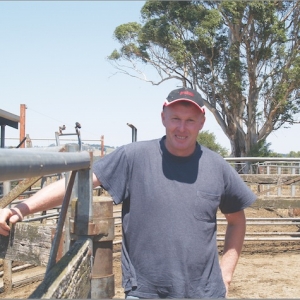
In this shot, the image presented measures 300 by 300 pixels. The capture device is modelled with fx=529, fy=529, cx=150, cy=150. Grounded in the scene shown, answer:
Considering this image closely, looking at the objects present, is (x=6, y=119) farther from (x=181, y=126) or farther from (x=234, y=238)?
(x=181, y=126)

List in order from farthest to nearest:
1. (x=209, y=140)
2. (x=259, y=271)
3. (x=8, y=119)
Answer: (x=209, y=140), (x=8, y=119), (x=259, y=271)

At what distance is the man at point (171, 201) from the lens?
2352mm

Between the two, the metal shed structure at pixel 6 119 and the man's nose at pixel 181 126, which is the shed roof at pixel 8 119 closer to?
the metal shed structure at pixel 6 119

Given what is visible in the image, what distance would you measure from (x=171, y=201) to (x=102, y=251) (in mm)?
515

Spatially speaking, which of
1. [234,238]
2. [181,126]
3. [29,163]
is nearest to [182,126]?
[181,126]

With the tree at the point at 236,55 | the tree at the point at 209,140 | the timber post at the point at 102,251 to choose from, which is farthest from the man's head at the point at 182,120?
the tree at the point at 209,140

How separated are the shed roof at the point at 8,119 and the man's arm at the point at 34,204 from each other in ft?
40.8

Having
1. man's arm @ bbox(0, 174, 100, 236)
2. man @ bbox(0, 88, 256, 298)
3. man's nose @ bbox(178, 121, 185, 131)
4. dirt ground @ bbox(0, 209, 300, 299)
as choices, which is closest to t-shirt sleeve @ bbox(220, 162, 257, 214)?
man @ bbox(0, 88, 256, 298)

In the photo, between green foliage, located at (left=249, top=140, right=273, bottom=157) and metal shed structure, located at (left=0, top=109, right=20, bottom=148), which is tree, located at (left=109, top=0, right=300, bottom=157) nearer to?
green foliage, located at (left=249, top=140, right=273, bottom=157)

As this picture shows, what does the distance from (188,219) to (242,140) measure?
27.0 m

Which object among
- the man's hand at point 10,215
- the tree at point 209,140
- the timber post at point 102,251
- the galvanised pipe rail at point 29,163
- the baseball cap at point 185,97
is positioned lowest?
the timber post at point 102,251

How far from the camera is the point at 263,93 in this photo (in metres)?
28.1

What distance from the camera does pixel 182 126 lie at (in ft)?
8.11

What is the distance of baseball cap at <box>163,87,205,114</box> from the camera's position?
2.49m
